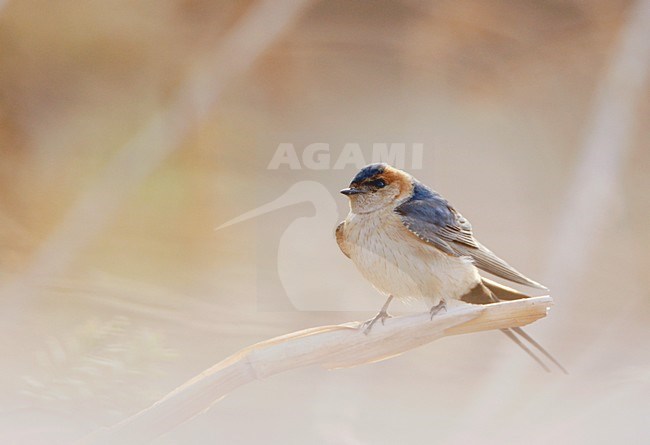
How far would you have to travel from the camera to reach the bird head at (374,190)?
66cm

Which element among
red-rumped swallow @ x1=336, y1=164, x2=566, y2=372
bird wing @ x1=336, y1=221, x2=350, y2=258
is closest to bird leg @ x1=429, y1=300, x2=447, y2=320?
red-rumped swallow @ x1=336, y1=164, x2=566, y2=372

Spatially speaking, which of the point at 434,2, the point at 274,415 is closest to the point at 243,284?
the point at 274,415

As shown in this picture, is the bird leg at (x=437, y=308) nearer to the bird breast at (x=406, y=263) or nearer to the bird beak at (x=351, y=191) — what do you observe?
the bird breast at (x=406, y=263)

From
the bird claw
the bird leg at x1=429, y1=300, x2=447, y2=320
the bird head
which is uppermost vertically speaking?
the bird head

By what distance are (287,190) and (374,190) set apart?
0.12m

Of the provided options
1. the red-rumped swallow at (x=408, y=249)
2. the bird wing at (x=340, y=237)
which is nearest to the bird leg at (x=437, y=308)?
the red-rumped swallow at (x=408, y=249)

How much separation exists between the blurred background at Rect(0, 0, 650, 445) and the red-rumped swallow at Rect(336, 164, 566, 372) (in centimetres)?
6

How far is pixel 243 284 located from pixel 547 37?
466 mm

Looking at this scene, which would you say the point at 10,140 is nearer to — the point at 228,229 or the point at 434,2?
the point at 228,229

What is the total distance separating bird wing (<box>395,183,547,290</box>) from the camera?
2.16 ft

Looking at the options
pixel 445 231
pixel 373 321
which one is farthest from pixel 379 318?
pixel 445 231

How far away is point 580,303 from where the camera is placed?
0.79 m

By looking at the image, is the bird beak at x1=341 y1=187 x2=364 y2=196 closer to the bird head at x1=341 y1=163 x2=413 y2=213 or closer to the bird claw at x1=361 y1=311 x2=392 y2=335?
the bird head at x1=341 y1=163 x2=413 y2=213

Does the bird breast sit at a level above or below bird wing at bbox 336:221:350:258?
below
